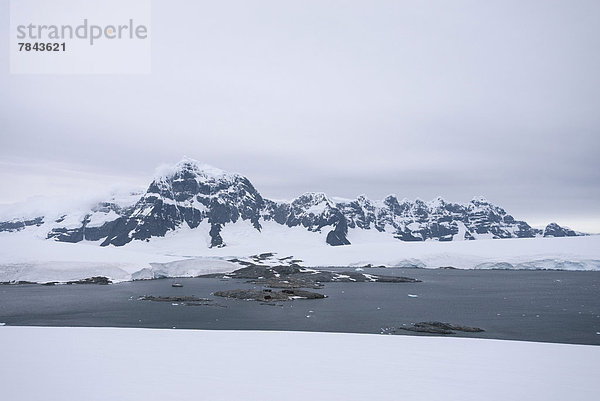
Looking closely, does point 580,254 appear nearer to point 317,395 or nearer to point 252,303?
point 252,303

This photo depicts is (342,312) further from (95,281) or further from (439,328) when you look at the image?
(95,281)

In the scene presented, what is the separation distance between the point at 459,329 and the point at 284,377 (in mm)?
19109

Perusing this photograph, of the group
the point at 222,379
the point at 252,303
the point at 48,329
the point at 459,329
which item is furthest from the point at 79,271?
the point at 222,379

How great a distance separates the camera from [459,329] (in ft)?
95.1

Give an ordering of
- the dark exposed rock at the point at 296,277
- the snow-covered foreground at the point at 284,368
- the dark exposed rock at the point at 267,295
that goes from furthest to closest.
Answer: the dark exposed rock at the point at 296,277
the dark exposed rock at the point at 267,295
the snow-covered foreground at the point at 284,368

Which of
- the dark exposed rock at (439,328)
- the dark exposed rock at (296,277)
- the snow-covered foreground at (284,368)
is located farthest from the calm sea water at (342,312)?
the dark exposed rock at (296,277)

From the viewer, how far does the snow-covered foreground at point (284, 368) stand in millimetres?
11906

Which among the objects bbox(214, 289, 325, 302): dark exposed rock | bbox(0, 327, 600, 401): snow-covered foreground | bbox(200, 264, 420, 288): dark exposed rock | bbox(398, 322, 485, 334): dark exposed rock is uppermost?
bbox(0, 327, 600, 401): snow-covered foreground

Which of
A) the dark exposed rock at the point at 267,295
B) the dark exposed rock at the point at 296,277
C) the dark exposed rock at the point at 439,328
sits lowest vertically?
the dark exposed rock at the point at 296,277

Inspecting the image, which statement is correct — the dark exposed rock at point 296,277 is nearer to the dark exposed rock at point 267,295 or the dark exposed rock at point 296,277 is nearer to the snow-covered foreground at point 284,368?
the dark exposed rock at point 267,295

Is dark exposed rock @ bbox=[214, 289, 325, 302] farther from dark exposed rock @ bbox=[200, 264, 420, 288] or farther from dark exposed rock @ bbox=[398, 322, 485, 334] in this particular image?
dark exposed rock @ bbox=[398, 322, 485, 334]

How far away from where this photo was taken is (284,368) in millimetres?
14570

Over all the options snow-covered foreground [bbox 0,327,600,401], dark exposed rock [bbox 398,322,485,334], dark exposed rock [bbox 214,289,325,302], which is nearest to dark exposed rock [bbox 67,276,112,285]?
dark exposed rock [bbox 214,289,325,302]

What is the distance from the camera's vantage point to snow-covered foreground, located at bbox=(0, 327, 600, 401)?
39.1ft
